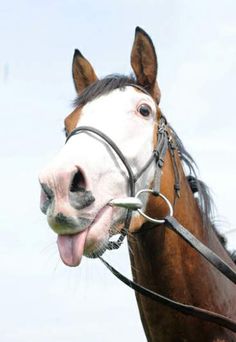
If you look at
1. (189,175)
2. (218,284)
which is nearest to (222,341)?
(218,284)

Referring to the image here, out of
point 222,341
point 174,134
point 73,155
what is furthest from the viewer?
point 174,134

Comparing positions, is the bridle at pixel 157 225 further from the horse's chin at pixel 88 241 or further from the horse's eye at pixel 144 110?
the horse's eye at pixel 144 110

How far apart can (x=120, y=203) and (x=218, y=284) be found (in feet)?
4.99

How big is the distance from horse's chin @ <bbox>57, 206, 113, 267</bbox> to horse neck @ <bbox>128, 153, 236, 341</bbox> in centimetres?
81

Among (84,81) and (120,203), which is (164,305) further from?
(84,81)

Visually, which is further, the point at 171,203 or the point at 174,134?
the point at 174,134

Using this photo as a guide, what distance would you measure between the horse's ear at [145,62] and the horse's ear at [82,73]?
25.2 inches

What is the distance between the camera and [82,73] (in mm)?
7277

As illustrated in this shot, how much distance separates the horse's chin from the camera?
5246 mm

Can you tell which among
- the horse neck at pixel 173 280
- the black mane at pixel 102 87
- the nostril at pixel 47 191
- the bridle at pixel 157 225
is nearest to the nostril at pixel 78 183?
the nostril at pixel 47 191

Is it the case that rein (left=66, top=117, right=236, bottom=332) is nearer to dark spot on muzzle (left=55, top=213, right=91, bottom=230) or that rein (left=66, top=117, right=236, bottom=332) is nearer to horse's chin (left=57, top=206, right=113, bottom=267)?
horse's chin (left=57, top=206, right=113, bottom=267)

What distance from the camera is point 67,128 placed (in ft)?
20.9

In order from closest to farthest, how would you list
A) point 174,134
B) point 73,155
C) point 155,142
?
point 73,155 → point 155,142 → point 174,134

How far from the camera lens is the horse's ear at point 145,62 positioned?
672cm
